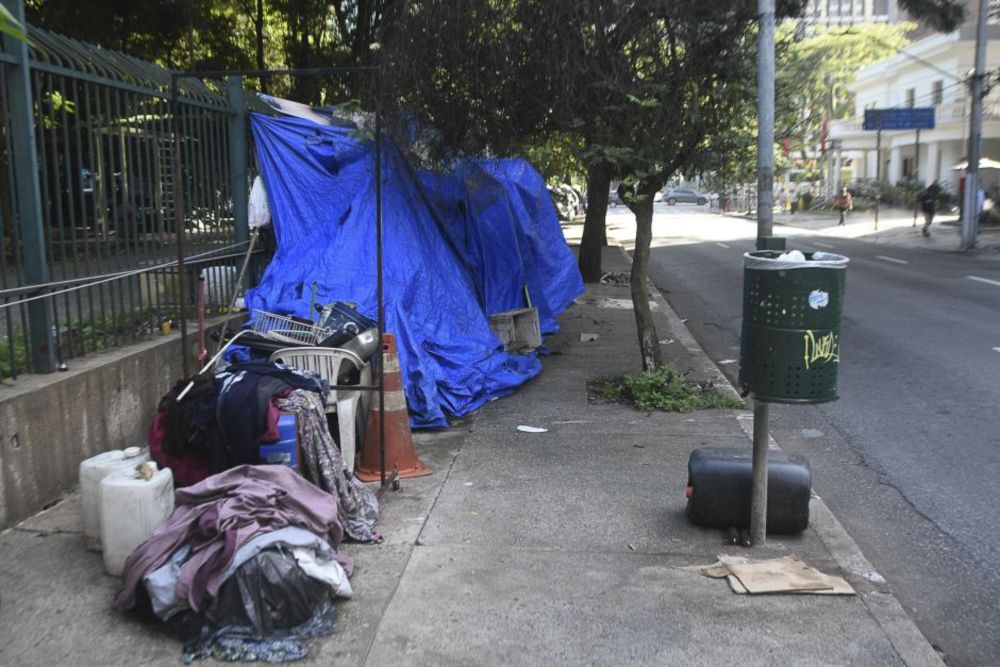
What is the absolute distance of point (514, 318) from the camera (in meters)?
9.91

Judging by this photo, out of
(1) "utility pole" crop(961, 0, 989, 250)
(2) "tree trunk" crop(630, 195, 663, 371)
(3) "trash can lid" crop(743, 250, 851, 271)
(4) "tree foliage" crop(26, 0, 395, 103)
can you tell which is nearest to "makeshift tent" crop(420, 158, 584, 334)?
(2) "tree trunk" crop(630, 195, 663, 371)

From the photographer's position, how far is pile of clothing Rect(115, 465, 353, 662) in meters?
3.49

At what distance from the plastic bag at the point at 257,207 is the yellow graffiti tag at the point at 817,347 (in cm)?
554

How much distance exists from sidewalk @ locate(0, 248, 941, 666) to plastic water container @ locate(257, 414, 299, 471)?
0.63 m

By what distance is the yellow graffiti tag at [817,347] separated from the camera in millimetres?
Answer: 4066

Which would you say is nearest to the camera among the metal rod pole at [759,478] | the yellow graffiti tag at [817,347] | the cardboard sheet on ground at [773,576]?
the cardboard sheet on ground at [773,576]

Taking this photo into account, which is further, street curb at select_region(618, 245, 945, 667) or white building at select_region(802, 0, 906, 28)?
white building at select_region(802, 0, 906, 28)

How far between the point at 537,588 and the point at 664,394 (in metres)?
3.78

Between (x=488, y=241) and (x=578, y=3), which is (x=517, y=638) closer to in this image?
(x=578, y=3)

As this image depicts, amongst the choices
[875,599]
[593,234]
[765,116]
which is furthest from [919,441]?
[593,234]

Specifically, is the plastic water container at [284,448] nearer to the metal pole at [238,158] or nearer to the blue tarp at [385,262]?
the blue tarp at [385,262]

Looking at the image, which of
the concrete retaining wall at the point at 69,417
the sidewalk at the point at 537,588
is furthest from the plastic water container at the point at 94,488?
the concrete retaining wall at the point at 69,417

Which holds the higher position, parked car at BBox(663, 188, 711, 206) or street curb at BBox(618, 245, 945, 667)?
parked car at BBox(663, 188, 711, 206)

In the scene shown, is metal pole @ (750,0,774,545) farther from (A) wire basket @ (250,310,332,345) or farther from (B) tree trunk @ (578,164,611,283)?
(B) tree trunk @ (578,164,611,283)
